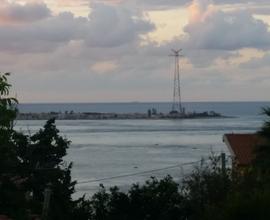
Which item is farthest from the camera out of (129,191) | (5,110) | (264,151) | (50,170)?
(50,170)

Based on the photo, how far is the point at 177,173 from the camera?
156ft

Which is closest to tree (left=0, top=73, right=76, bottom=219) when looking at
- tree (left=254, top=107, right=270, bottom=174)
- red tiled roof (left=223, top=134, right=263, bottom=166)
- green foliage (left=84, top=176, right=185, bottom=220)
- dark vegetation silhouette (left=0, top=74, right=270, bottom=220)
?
dark vegetation silhouette (left=0, top=74, right=270, bottom=220)

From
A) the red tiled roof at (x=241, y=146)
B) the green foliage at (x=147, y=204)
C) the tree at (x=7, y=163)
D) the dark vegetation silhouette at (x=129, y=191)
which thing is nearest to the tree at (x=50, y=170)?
the dark vegetation silhouette at (x=129, y=191)

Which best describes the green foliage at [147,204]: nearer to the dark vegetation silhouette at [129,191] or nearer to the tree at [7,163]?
the dark vegetation silhouette at [129,191]

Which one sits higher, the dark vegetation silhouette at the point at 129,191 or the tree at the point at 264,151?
the tree at the point at 264,151

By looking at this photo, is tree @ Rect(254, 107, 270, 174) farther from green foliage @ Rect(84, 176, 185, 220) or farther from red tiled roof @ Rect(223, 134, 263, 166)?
red tiled roof @ Rect(223, 134, 263, 166)

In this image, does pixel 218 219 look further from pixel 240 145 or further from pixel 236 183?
pixel 240 145

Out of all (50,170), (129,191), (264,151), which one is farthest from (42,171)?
(264,151)

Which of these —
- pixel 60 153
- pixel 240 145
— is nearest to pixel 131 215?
pixel 60 153

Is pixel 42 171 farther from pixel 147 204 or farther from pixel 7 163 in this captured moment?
pixel 7 163

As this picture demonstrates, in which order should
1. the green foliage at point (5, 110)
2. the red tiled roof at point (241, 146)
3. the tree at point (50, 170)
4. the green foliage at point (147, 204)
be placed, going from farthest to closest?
the red tiled roof at point (241, 146) < the tree at point (50, 170) < the green foliage at point (147, 204) < the green foliage at point (5, 110)

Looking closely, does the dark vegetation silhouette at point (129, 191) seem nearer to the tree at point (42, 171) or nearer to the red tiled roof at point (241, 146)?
the tree at point (42, 171)

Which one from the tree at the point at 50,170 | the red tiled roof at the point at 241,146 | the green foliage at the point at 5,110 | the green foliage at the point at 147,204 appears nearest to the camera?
the green foliage at the point at 5,110

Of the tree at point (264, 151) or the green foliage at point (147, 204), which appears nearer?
the tree at point (264, 151)
